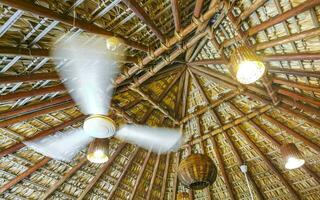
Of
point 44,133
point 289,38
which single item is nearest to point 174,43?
point 289,38

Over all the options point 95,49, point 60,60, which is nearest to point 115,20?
point 95,49

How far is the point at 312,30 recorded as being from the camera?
308 cm

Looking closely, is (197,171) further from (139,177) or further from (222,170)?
(139,177)

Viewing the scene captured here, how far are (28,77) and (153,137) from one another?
6.70 feet

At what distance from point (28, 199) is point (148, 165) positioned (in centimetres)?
245

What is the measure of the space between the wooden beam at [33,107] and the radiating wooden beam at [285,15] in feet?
9.02

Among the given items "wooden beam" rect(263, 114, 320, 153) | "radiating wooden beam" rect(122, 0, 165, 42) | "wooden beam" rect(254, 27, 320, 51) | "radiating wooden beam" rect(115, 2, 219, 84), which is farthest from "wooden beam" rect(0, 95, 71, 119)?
"wooden beam" rect(263, 114, 320, 153)

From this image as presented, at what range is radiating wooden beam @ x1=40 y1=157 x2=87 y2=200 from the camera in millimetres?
5168

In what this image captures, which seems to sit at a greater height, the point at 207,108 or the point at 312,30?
the point at 207,108

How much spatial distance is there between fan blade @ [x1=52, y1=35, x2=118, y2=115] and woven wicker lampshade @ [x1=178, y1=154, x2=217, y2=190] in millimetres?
1309

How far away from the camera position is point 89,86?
297 centimetres

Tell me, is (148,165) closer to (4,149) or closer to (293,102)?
(4,149)

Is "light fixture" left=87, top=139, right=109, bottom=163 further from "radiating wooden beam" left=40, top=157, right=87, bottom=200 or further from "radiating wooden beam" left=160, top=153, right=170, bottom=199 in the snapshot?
"radiating wooden beam" left=160, top=153, right=170, bottom=199

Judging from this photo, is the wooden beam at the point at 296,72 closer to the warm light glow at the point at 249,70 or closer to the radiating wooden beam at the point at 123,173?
the warm light glow at the point at 249,70
